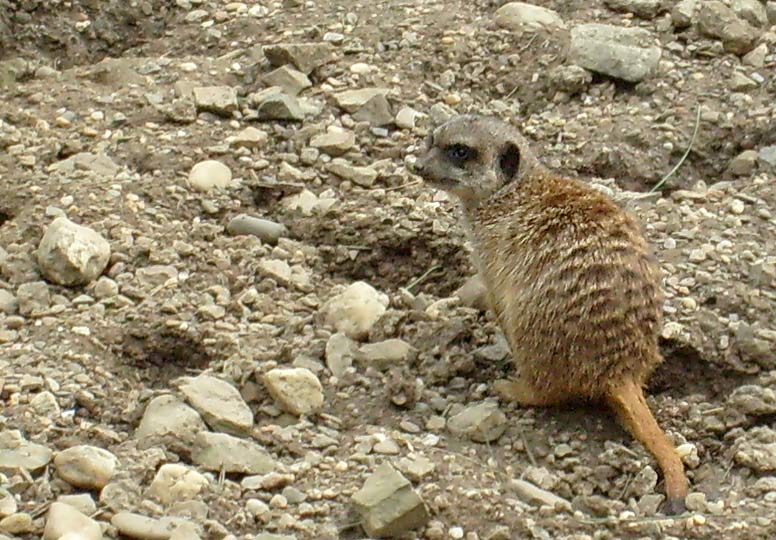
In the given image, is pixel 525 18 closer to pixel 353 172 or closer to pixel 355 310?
pixel 353 172

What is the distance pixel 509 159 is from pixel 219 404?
1.03 metres

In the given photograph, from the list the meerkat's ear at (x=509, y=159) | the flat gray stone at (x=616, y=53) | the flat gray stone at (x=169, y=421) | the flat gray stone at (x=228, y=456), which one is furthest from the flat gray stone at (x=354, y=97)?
the flat gray stone at (x=228, y=456)

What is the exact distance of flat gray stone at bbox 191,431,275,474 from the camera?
9.96ft

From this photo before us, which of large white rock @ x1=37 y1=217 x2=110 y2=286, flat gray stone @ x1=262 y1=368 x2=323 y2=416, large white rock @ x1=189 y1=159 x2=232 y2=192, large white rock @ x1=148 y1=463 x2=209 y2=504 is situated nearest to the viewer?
large white rock @ x1=148 y1=463 x2=209 y2=504

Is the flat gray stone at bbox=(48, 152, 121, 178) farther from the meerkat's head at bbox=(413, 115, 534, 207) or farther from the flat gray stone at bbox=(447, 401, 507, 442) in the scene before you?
the flat gray stone at bbox=(447, 401, 507, 442)

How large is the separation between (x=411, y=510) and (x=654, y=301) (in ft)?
2.62

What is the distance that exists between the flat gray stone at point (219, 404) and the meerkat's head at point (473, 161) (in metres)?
0.84

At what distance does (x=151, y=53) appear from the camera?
486 centimetres

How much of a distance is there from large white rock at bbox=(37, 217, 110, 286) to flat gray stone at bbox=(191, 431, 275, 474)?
2.62 feet

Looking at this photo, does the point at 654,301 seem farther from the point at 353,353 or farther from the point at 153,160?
the point at 153,160

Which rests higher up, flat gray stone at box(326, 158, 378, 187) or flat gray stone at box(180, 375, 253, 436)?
flat gray stone at box(180, 375, 253, 436)

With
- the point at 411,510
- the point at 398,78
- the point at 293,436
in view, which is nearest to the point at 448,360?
the point at 293,436

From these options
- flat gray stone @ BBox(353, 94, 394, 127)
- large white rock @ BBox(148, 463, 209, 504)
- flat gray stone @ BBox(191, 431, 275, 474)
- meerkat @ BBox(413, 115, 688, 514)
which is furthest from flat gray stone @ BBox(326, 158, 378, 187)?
large white rock @ BBox(148, 463, 209, 504)

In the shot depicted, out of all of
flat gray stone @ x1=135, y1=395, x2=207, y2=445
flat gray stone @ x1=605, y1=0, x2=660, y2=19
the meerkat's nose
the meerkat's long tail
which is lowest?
flat gray stone @ x1=135, y1=395, x2=207, y2=445
